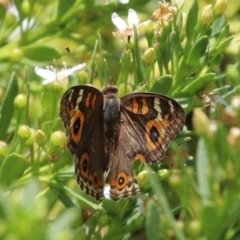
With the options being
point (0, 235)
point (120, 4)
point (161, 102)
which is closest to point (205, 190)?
point (161, 102)

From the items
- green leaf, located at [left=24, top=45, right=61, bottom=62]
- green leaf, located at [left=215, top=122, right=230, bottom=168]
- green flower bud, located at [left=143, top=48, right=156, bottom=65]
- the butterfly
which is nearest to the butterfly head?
the butterfly

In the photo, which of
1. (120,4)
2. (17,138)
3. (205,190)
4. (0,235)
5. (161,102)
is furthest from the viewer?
(120,4)

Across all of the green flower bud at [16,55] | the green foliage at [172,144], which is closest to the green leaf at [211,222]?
the green foliage at [172,144]

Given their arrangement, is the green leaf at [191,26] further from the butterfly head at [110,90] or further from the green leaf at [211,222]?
the green leaf at [211,222]

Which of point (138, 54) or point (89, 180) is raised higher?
point (138, 54)

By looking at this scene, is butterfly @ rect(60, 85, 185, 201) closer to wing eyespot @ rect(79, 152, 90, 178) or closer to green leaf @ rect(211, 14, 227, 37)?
wing eyespot @ rect(79, 152, 90, 178)

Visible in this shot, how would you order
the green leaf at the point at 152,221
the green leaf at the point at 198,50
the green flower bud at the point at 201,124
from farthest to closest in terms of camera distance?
the green leaf at the point at 198,50
the green leaf at the point at 152,221
the green flower bud at the point at 201,124

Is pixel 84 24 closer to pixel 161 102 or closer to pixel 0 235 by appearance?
pixel 161 102
